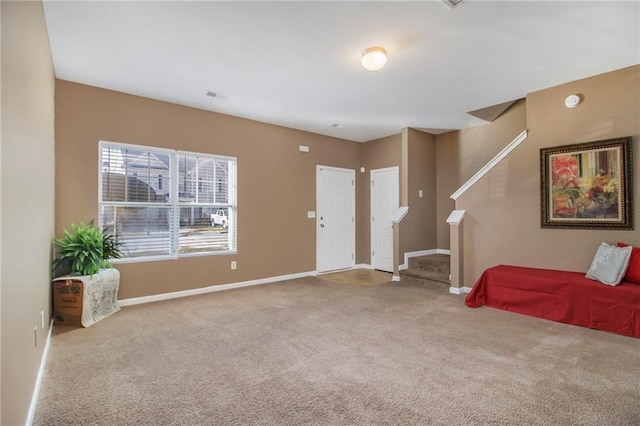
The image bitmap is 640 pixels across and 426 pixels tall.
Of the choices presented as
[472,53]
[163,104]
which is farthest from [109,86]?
[472,53]

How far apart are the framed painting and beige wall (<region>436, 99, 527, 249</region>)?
4.46 ft

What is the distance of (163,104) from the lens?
14.6 ft

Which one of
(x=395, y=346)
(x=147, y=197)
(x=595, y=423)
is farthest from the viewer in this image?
(x=147, y=197)

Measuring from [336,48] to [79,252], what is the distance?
10.9 feet

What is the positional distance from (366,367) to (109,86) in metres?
4.25

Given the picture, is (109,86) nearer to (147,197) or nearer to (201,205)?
(147,197)

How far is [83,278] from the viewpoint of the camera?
3.40 metres

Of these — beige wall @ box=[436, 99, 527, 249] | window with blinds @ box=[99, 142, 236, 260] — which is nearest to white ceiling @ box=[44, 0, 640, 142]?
window with blinds @ box=[99, 142, 236, 260]

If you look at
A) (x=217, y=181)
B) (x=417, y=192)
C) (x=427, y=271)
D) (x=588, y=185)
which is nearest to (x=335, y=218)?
(x=417, y=192)

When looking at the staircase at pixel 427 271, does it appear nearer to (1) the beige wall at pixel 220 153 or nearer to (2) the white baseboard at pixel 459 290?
(2) the white baseboard at pixel 459 290

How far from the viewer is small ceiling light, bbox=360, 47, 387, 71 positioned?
3006 millimetres

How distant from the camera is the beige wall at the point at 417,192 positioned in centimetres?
583

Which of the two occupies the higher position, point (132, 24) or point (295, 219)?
point (132, 24)

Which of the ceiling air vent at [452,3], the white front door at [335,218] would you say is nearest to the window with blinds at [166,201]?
the white front door at [335,218]
